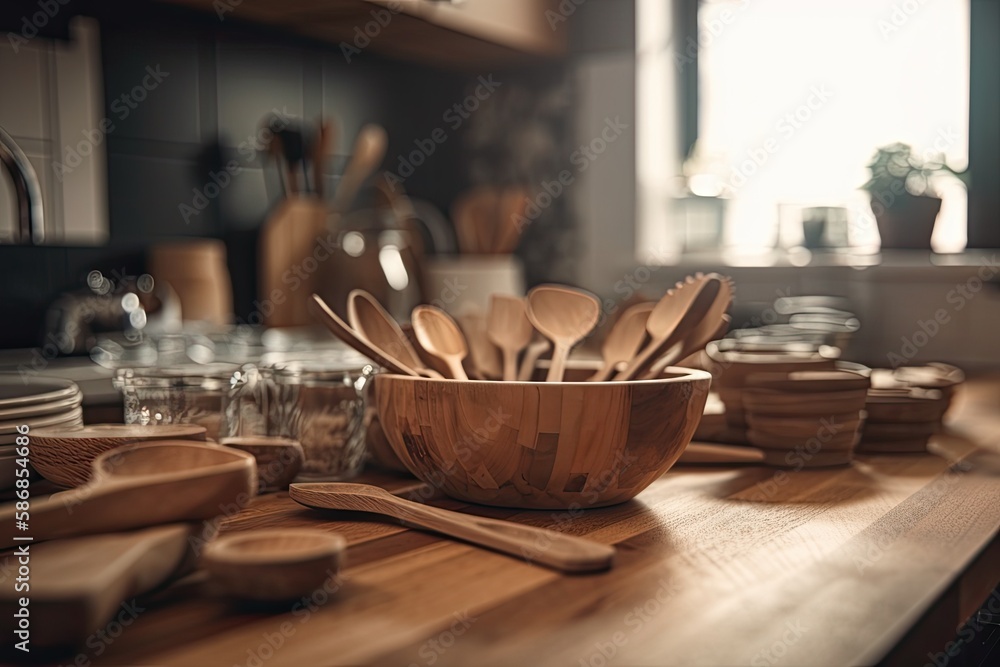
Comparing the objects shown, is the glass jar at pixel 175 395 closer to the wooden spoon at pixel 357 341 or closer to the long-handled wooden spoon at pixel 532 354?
the wooden spoon at pixel 357 341

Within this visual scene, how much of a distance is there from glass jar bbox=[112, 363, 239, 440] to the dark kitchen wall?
1164 millimetres

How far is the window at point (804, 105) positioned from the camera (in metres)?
2.24

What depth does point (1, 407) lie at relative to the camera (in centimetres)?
59

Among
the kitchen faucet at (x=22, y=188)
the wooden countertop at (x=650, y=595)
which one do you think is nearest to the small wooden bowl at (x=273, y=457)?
the wooden countertop at (x=650, y=595)

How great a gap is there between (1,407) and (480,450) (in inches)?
11.6

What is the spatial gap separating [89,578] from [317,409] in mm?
342

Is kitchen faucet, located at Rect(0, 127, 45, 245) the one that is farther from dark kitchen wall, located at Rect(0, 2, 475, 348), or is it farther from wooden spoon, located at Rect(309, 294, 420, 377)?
wooden spoon, located at Rect(309, 294, 420, 377)

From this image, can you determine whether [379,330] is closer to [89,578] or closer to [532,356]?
[532,356]

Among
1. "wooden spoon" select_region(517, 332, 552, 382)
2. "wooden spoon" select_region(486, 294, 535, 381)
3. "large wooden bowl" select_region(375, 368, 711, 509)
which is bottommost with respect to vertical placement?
"large wooden bowl" select_region(375, 368, 711, 509)

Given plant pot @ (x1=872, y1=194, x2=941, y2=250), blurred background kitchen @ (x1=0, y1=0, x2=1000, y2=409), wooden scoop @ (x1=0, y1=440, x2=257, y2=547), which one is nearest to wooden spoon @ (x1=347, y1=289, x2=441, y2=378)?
wooden scoop @ (x1=0, y1=440, x2=257, y2=547)

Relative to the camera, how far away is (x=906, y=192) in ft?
7.07

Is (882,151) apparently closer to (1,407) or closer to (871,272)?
(871,272)

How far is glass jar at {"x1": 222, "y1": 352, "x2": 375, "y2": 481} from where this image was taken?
27.8 inches

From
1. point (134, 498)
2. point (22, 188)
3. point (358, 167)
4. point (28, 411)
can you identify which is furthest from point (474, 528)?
point (358, 167)
